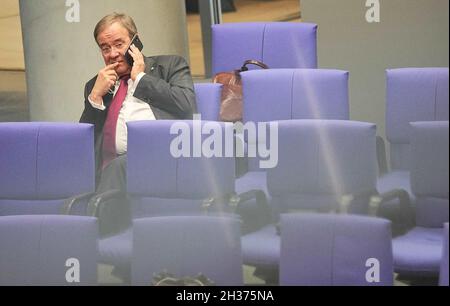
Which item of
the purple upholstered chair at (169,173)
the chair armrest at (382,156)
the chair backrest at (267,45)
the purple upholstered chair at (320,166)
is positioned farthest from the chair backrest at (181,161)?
the chair backrest at (267,45)

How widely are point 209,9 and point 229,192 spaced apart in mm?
1367

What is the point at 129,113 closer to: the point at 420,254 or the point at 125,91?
the point at 125,91

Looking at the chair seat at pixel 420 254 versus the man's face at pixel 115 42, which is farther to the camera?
the man's face at pixel 115 42

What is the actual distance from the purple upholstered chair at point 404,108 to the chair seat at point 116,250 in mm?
473

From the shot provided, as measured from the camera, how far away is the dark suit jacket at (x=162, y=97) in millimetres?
2010

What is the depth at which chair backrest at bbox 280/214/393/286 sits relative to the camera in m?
1.52

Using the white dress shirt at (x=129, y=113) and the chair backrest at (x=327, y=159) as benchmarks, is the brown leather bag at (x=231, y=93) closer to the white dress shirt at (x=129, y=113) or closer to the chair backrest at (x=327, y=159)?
the white dress shirt at (x=129, y=113)

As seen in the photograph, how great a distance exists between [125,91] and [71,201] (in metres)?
0.31

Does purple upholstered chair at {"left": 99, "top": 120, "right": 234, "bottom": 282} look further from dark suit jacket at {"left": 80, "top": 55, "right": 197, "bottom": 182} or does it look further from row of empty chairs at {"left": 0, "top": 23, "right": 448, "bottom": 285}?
dark suit jacket at {"left": 80, "top": 55, "right": 197, "bottom": 182}

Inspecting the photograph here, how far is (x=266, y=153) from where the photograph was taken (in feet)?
6.20

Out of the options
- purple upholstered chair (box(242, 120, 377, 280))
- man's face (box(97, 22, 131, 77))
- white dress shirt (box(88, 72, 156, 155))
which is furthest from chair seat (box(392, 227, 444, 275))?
man's face (box(97, 22, 131, 77))

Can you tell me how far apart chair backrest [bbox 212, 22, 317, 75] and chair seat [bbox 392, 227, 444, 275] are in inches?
24.8

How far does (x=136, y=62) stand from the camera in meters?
2.04
